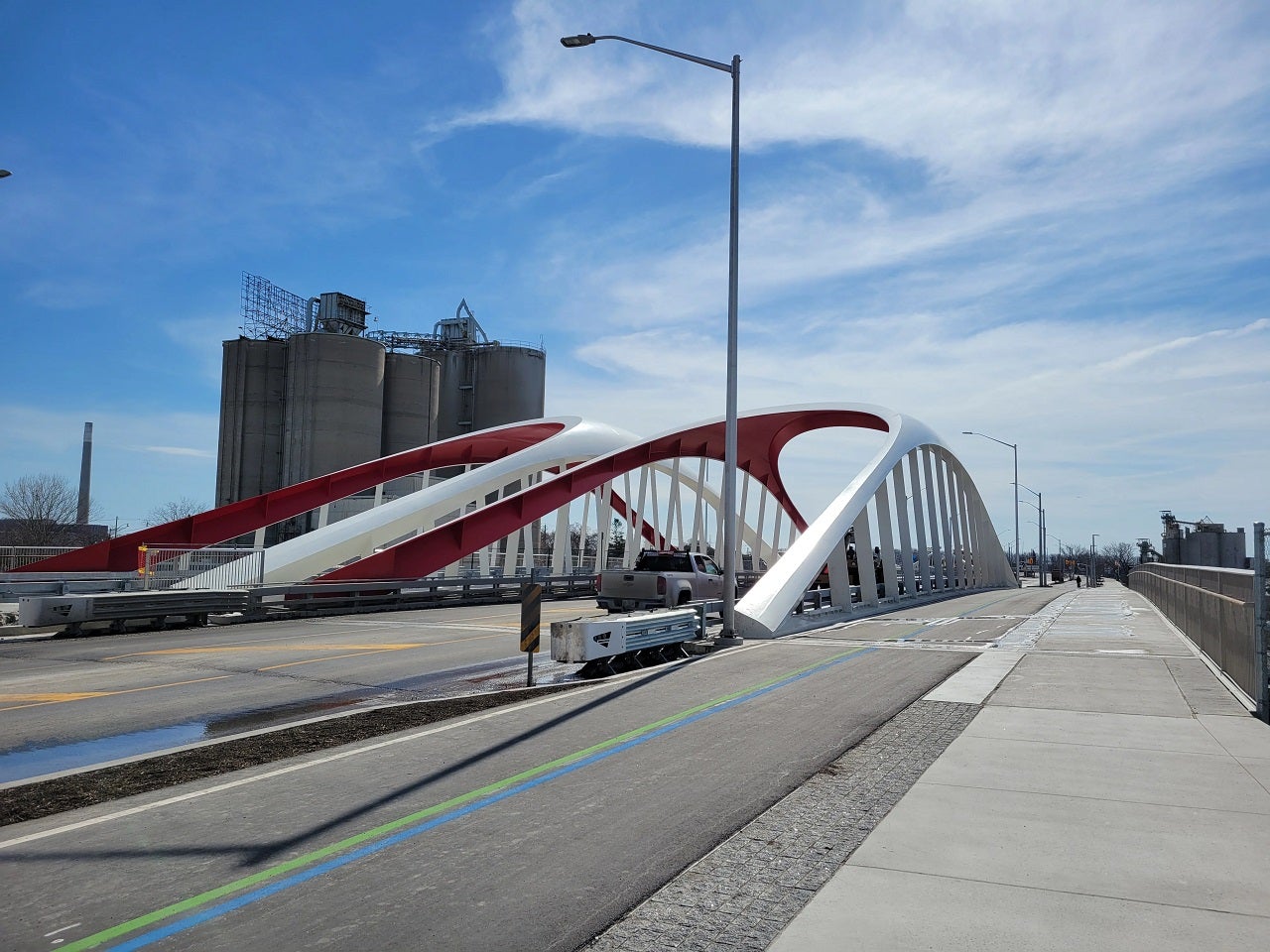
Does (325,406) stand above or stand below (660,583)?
above

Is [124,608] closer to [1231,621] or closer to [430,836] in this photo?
[430,836]

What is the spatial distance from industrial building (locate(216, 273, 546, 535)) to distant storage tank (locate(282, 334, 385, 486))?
72mm

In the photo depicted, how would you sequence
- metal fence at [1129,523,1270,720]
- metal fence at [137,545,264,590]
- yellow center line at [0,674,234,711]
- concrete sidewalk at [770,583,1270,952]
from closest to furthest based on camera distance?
concrete sidewalk at [770,583,1270,952], metal fence at [1129,523,1270,720], yellow center line at [0,674,234,711], metal fence at [137,545,264,590]

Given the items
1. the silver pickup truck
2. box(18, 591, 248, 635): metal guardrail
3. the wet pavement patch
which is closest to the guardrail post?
the wet pavement patch

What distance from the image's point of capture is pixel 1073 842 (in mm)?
5453

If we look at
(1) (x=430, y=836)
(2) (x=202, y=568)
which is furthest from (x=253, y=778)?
(2) (x=202, y=568)

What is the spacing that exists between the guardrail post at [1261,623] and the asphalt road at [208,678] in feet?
27.6

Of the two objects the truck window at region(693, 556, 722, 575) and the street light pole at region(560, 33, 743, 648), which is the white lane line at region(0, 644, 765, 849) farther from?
the truck window at region(693, 556, 722, 575)

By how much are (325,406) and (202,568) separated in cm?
4468

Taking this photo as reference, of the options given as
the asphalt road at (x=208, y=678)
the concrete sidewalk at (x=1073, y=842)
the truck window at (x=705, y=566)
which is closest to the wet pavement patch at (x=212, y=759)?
the asphalt road at (x=208, y=678)

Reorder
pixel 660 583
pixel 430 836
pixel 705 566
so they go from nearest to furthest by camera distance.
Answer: pixel 430 836 → pixel 660 583 → pixel 705 566

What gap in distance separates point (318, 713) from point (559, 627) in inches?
140

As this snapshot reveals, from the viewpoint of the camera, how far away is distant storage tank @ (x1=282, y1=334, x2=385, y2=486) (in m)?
68.9

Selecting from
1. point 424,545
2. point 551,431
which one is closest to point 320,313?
point 551,431
